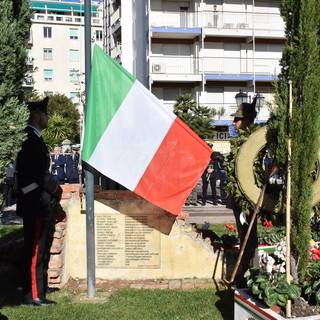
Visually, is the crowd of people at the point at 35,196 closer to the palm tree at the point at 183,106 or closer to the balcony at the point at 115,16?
the palm tree at the point at 183,106

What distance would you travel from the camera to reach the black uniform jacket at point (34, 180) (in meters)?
5.18

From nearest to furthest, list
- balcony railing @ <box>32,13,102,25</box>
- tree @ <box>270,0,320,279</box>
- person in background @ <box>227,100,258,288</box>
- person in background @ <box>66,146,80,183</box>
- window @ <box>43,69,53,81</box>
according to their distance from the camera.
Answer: tree @ <box>270,0,320,279</box> < person in background @ <box>227,100,258,288</box> < person in background @ <box>66,146,80,183</box> < window @ <box>43,69,53,81</box> < balcony railing @ <box>32,13,102,25</box>

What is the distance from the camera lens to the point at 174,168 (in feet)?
18.2

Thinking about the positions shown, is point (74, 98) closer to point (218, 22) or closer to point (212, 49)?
point (212, 49)

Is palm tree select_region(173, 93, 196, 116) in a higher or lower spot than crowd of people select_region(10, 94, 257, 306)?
higher

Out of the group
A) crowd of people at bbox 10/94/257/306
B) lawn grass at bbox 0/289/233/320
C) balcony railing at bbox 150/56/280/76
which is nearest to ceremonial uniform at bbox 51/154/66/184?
lawn grass at bbox 0/289/233/320

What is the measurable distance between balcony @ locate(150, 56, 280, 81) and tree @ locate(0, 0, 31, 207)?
1288 inches

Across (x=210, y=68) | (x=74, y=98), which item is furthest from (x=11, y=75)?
(x=74, y=98)

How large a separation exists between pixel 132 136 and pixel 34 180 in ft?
3.84

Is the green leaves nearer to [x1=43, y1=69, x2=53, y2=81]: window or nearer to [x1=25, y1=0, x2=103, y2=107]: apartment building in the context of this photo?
[x1=25, y1=0, x2=103, y2=107]: apartment building

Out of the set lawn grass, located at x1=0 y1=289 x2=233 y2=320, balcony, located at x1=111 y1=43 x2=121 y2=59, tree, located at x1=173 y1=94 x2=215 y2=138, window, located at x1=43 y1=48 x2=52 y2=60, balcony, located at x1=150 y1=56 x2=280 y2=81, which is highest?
window, located at x1=43 y1=48 x2=52 y2=60

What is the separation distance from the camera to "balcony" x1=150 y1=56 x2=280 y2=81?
3697 centimetres

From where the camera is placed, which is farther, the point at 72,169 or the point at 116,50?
the point at 116,50

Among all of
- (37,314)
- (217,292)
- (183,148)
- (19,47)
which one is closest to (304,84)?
(183,148)
